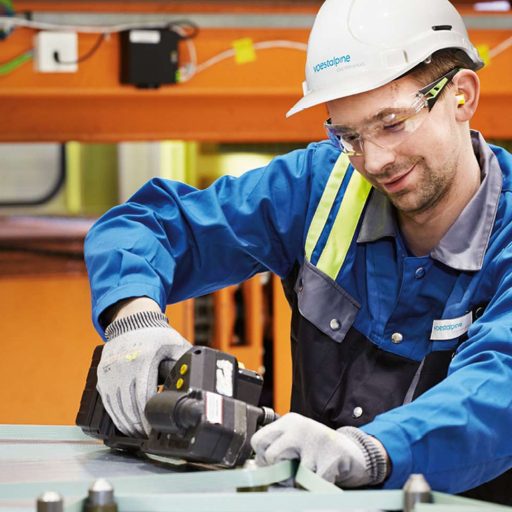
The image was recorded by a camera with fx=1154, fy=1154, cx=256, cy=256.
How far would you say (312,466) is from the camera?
164cm

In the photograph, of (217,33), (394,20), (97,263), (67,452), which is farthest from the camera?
(217,33)

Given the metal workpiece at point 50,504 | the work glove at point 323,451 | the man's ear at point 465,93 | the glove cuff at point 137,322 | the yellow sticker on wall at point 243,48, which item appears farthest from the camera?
the yellow sticker on wall at point 243,48

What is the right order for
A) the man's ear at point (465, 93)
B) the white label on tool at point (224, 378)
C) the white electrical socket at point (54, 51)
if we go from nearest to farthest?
the white label on tool at point (224, 378)
the man's ear at point (465, 93)
the white electrical socket at point (54, 51)

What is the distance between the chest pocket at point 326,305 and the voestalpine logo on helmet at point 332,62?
406mm

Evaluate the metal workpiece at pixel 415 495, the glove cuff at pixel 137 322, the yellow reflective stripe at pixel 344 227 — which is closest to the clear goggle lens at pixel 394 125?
the yellow reflective stripe at pixel 344 227

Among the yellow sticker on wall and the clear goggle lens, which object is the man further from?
the yellow sticker on wall

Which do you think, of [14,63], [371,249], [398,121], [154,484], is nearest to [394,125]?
[398,121]

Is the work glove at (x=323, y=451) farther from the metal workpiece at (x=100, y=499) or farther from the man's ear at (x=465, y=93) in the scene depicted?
the man's ear at (x=465, y=93)

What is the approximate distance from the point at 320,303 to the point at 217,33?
1990 millimetres

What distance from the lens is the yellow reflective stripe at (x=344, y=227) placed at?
2.29m

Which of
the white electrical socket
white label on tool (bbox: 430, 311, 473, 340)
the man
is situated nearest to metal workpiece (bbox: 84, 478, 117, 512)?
the man

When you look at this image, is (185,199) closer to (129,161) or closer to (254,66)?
(254,66)

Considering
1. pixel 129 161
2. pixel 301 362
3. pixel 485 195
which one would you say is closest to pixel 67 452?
pixel 301 362

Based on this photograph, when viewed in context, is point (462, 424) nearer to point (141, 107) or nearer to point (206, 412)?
point (206, 412)
